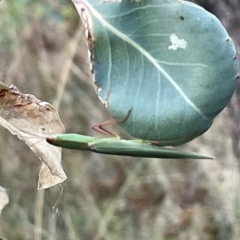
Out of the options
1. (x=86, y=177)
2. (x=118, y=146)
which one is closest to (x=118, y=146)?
(x=118, y=146)

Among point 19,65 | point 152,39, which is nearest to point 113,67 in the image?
point 152,39

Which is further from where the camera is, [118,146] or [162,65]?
[118,146]

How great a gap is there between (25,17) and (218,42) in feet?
6.37

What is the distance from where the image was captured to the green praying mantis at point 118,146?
1.72 ft

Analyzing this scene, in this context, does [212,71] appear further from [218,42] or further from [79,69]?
[79,69]

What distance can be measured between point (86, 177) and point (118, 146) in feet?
6.80

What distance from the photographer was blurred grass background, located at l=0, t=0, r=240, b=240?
2273mm

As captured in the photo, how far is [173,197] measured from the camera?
239 centimetres

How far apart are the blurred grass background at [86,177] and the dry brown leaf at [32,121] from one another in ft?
5.55

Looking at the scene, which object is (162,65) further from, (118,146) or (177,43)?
(118,146)

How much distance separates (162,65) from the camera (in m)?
0.44

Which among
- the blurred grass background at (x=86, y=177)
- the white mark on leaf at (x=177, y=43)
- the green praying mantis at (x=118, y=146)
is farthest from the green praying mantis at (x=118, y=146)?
the blurred grass background at (x=86, y=177)

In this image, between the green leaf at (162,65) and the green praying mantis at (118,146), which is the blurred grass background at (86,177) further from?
the green leaf at (162,65)

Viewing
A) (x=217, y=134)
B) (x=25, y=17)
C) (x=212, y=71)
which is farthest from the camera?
(x=217, y=134)
